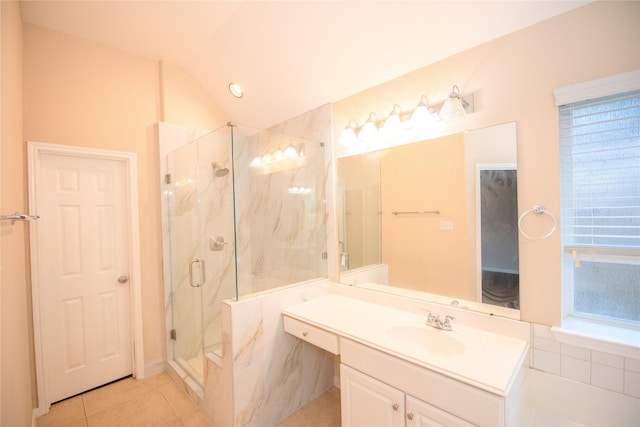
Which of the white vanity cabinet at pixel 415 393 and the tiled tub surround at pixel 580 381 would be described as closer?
the white vanity cabinet at pixel 415 393

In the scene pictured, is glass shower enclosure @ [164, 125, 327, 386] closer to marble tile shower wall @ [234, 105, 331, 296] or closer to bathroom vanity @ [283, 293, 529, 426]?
A: marble tile shower wall @ [234, 105, 331, 296]

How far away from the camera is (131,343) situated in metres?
2.62

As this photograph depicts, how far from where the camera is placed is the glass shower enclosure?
2395mm

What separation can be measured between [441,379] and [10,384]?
6.64 ft

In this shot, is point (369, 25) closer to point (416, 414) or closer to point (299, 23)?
point (299, 23)

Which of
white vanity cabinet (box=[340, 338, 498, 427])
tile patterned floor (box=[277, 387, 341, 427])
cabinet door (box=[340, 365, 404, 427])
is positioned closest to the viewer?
white vanity cabinet (box=[340, 338, 498, 427])

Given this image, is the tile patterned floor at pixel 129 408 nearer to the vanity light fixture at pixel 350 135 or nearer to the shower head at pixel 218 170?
the shower head at pixel 218 170

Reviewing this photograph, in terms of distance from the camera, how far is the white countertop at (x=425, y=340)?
3.95 feet

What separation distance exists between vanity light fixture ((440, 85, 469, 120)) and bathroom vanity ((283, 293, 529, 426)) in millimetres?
1199

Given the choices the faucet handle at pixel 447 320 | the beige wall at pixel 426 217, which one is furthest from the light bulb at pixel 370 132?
the faucet handle at pixel 447 320

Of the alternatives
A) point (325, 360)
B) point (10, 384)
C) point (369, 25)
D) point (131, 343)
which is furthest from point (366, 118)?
point (131, 343)

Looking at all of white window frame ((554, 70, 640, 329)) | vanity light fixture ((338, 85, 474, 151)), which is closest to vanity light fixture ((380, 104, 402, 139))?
vanity light fixture ((338, 85, 474, 151))

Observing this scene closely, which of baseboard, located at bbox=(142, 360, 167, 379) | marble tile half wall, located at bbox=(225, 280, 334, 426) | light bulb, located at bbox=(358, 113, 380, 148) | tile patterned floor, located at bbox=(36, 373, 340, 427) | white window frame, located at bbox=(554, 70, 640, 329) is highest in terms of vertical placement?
light bulb, located at bbox=(358, 113, 380, 148)

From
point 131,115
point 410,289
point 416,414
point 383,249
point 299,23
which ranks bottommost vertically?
point 416,414
